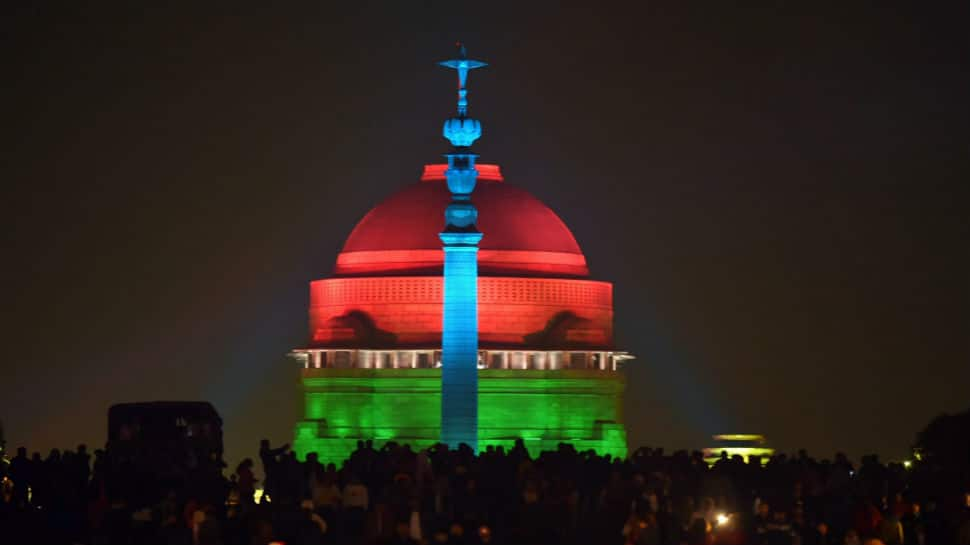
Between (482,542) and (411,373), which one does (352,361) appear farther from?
(482,542)

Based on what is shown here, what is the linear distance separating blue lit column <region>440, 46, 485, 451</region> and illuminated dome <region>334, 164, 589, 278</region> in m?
15.9

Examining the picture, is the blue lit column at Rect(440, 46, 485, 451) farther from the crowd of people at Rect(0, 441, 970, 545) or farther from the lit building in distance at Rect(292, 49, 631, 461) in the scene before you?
the crowd of people at Rect(0, 441, 970, 545)

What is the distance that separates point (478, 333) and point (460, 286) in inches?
776

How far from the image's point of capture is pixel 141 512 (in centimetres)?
5159

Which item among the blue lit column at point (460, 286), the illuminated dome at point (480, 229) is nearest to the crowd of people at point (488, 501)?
the blue lit column at point (460, 286)

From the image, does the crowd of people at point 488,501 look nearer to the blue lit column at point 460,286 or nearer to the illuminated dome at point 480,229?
the blue lit column at point 460,286

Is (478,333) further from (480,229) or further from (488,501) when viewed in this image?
(488,501)

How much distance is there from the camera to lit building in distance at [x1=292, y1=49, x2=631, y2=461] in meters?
103

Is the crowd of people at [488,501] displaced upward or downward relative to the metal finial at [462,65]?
downward

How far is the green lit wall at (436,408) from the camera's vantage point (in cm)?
10212

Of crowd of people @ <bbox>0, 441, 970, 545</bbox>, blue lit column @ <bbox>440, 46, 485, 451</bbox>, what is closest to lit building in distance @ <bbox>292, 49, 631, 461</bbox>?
blue lit column @ <bbox>440, 46, 485, 451</bbox>

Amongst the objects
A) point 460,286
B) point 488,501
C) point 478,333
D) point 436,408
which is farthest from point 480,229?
point 488,501

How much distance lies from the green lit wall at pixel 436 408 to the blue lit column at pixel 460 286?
14.7 meters

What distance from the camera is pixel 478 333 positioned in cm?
10400
